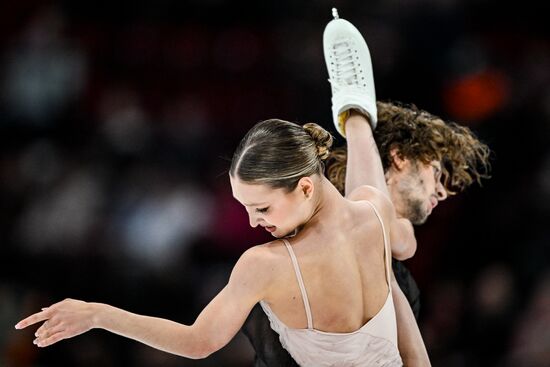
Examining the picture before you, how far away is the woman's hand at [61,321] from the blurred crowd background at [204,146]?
229 centimetres

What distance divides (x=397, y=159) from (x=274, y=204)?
89 cm

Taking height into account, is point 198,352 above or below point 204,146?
above

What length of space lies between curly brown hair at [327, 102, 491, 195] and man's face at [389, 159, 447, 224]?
0.03m

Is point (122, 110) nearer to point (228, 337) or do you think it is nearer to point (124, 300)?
point (124, 300)

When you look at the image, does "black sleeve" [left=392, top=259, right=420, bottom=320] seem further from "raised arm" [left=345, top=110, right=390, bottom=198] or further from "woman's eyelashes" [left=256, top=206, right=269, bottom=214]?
"woman's eyelashes" [left=256, top=206, right=269, bottom=214]

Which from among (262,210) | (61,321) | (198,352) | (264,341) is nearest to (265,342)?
(264,341)

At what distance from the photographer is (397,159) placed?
291 cm

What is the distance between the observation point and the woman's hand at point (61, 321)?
1.97 metres

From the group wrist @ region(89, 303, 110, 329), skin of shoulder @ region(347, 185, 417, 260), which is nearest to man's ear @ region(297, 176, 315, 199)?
skin of shoulder @ region(347, 185, 417, 260)

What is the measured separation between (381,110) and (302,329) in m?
1.06

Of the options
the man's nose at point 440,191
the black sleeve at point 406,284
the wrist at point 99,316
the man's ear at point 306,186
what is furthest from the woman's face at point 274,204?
the man's nose at point 440,191

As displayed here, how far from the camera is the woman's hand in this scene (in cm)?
197

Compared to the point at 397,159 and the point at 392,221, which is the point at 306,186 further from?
the point at 397,159

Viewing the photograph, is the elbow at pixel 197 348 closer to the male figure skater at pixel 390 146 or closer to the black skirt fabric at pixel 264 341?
the black skirt fabric at pixel 264 341
